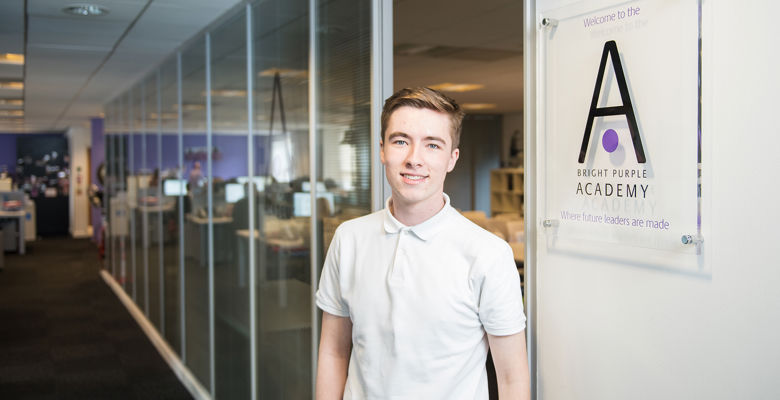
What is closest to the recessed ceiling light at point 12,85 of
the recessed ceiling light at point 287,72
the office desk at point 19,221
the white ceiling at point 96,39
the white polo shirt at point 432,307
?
the white ceiling at point 96,39

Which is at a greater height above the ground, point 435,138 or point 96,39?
point 96,39

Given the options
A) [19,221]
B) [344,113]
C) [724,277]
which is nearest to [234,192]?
[344,113]

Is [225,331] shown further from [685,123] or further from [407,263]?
[685,123]

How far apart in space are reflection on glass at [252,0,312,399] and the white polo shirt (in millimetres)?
1522

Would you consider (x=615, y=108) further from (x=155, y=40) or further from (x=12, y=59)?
(x=12, y=59)

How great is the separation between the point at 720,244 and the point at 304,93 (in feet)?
7.40

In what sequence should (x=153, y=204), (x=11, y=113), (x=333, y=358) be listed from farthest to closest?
(x=11, y=113) < (x=153, y=204) < (x=333, y=358)

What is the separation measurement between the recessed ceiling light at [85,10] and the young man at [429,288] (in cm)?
304

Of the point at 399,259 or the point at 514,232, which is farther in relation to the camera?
the point at 514,232

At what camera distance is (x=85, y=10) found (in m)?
3.97

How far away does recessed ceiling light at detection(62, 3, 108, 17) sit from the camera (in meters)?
3.89

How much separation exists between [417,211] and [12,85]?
7.62 meters

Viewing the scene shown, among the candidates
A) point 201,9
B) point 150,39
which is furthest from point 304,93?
point 150,39

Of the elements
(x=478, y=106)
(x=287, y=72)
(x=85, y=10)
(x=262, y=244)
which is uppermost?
(x=478, y=106)
